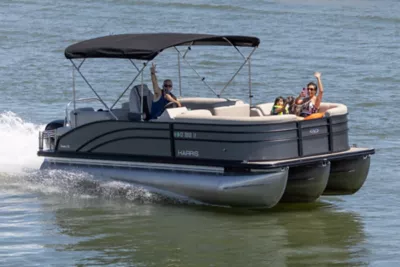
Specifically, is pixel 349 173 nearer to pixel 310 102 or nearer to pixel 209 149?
pixel 310 102

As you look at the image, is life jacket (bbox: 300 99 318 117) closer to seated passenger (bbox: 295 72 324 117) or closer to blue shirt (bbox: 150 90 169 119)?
seated passenger (bbox: 295 72 324 117)

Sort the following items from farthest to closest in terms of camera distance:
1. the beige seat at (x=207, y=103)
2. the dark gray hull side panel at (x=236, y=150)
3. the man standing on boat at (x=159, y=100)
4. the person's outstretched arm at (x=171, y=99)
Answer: the beige seat at (x=207, y=103) → the man standing on boat at (x=159, y=100) → the person's outstretched arm at (x=171, y=99) → the dark gray hull side panel at (x=236, y=150)

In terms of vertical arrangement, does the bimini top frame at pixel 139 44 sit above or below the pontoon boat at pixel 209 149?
above

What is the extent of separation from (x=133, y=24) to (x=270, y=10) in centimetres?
617

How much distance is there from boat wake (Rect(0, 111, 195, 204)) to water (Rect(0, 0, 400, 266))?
20 mm

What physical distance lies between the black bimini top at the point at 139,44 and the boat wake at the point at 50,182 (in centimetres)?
166

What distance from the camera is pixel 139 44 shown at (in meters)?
14.2

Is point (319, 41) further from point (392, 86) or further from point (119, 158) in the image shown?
point (119, 158)

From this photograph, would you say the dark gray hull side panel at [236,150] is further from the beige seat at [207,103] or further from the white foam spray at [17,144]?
the white foam spray at [17,144]

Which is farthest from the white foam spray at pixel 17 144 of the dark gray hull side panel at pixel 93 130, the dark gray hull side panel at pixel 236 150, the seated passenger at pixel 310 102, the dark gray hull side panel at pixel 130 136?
the seated passenger at pixel 310 102

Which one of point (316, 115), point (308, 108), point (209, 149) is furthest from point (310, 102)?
point (209, 149)

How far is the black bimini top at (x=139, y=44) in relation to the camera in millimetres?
13938

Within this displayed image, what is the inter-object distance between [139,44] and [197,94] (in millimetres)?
9192

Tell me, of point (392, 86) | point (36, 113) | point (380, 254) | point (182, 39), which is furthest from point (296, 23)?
point (380, 254)
